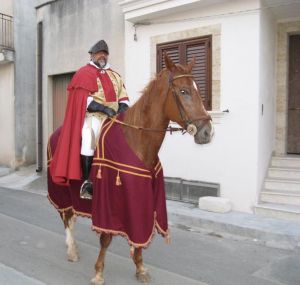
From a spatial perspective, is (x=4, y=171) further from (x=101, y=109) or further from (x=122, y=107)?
(x=101, y=109)

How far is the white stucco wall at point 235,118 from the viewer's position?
25.7 feet

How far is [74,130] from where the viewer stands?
478 centimetres

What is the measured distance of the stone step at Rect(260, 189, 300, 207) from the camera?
7613mm

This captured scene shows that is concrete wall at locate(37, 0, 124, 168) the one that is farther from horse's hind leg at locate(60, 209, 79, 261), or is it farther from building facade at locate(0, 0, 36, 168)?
horse's hind leg at locate(60, 209, 79, 261)

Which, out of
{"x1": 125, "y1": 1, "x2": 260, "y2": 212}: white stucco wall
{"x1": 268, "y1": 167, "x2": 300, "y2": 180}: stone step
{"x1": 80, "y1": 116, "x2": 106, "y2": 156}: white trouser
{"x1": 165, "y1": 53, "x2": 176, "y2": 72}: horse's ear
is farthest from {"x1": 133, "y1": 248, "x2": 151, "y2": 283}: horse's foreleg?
{"x1": 268, "y1": 167, "x2": 300, "y2": 180}: stone step

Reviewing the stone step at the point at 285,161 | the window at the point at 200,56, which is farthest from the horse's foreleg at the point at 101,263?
the stone step at the point at 285,161

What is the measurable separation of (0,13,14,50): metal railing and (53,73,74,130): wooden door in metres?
2.63

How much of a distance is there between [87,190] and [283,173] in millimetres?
4802

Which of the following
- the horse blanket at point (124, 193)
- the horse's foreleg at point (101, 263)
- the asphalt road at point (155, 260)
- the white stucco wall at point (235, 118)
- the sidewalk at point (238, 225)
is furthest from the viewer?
the white stucco wall at point (235, 118)

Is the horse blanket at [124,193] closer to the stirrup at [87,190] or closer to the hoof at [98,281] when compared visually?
the stirrup at [87,190]

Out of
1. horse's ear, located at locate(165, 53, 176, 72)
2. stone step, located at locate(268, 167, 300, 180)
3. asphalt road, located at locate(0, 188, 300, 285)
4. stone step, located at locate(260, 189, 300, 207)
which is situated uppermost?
horse's ear, located at locate(165, 53, 176, 72)

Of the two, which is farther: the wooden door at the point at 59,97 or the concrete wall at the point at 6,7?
the concrete wall at the point at 6,7

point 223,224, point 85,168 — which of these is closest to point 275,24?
point 223,224

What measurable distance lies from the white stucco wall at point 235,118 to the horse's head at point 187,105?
3.96 metres
